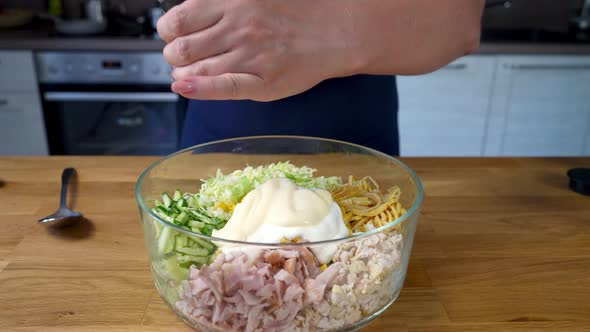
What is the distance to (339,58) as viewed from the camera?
0.82 m

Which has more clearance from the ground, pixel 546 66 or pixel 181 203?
pixel 181 203

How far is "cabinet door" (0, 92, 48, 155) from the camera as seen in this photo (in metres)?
2.42

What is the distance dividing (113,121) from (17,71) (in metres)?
0.49

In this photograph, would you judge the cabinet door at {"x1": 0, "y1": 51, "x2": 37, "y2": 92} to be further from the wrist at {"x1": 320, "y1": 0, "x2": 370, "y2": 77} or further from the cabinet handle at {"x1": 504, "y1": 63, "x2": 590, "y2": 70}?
the cabinet handle at {"x1": 504, "y1": 63, "x2": 590, "y2": 70}

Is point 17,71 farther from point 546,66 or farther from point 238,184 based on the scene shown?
point 546,66

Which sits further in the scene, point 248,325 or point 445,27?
point 445,27

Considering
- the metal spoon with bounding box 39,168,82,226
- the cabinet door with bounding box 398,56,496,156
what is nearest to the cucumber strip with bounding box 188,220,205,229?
the metal spoon with bounding box 39,168,82,226

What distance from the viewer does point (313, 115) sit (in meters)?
1.36

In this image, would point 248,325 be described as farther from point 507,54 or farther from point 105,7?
point 105,7

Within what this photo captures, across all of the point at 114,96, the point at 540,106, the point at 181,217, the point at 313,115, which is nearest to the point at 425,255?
the point at 181,217

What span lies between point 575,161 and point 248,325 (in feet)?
3.47

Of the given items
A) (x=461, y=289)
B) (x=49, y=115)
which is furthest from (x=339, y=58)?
(x=49, y=115)

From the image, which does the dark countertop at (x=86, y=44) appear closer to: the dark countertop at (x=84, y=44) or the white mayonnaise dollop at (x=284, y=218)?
the dark countertop at (x=84, y=44)

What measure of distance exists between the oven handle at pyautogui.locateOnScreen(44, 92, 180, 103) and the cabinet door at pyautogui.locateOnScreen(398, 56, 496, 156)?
120 cm
